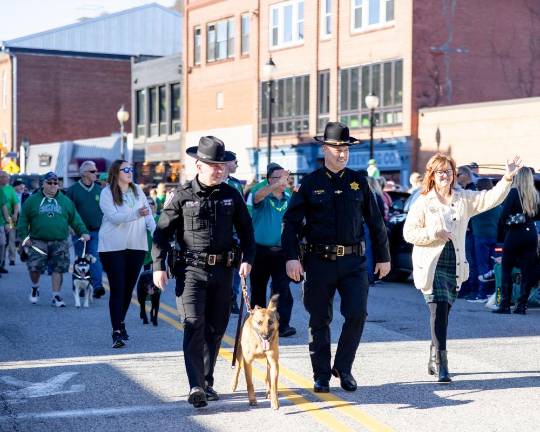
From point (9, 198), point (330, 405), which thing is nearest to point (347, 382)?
point (330, 405)

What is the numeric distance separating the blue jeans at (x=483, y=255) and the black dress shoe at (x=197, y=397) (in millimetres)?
8580

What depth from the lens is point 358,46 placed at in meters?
37.5

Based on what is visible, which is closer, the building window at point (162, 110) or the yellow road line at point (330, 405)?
the yellow road line at point (330, 405)

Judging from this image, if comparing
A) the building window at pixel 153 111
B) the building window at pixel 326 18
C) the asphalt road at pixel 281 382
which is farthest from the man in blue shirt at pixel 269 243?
the building window at pixel 153 111

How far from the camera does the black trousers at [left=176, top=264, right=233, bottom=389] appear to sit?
7.65m

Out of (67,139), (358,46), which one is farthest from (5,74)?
(358,46)

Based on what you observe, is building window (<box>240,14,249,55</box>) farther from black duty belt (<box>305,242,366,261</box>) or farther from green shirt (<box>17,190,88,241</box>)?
black duty belt (<box>305,242,366,261</box>)

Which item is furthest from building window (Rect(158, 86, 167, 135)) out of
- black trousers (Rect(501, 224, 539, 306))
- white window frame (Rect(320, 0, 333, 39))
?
black trousers (Rect(501, 224, 539, 306))

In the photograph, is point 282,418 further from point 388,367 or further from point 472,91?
point 472,91

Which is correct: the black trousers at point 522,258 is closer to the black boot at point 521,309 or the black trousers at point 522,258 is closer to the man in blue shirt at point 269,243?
the black boot at point 521,309

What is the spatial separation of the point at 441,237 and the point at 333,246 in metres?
0.98

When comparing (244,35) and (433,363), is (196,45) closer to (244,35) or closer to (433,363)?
(244,35)

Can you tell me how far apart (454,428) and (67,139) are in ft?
198

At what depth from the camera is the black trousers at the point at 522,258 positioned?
542 inches
